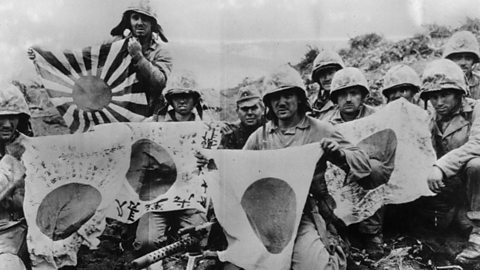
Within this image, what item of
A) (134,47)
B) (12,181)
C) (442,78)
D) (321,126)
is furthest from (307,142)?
(12,181)

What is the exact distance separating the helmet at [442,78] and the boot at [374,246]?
55.3 inches

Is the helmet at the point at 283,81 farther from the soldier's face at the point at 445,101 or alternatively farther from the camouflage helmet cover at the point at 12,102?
the camouflage helmet cover at the point at 12,102

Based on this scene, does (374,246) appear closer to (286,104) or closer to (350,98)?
(350,98)

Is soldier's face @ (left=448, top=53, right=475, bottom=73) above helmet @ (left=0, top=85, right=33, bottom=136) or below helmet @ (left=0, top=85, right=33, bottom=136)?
above

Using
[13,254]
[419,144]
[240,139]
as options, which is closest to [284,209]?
[240,139]

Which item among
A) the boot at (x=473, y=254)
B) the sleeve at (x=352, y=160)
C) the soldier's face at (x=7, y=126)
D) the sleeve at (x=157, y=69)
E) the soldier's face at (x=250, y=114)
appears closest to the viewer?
the boot at (x=473, y=254)

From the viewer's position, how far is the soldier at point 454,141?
7.50 metres

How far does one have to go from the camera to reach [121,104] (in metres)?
7.95

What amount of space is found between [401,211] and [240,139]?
5.47 feet

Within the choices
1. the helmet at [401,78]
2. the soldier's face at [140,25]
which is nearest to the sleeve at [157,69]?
the soldier's face at [140,25]

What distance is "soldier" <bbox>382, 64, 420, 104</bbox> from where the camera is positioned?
304 inches

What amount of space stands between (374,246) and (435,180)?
0.84 metres

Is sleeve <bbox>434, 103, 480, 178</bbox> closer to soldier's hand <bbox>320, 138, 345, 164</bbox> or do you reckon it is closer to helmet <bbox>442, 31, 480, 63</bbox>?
helmet <bbox>442, 31, 480, 63</bbox>

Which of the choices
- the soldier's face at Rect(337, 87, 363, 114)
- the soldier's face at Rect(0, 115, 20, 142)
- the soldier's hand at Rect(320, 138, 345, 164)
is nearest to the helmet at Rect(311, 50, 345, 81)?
the soldier's face at Rect(337, 87, 363, 114)
